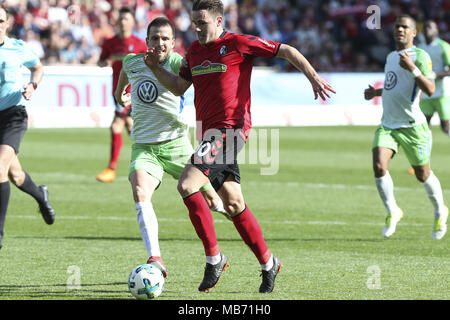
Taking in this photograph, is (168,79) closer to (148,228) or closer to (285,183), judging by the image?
(148,228)

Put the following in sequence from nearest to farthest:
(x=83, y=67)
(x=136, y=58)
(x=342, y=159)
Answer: (x=136, y=58)
(x=342, y=159)
(x=83, y=67)

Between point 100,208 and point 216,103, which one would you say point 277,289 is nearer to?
point 216,103

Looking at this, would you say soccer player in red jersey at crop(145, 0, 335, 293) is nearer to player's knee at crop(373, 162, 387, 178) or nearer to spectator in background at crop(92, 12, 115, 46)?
player's knee at crop(373, 162, 387, 178)

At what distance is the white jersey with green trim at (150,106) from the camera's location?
7.44 m

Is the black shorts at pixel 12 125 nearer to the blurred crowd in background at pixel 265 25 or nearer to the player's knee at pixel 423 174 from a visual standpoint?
the player's knee at pixel 423 174

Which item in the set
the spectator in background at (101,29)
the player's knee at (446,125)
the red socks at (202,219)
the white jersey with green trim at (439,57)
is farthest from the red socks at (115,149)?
the spectator in background at (101,29)

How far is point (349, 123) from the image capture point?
84.7 ft

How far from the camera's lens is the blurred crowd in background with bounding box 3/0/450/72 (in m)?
25.4

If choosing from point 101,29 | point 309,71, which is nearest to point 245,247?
point 309,71

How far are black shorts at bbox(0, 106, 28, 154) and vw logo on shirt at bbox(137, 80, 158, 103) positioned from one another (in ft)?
5.14

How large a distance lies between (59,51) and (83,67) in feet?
6.61

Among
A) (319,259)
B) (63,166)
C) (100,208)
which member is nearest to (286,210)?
(100,208)

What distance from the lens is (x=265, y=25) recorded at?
29.3 m

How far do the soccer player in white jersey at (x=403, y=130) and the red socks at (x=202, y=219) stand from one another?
3083 millimetres
